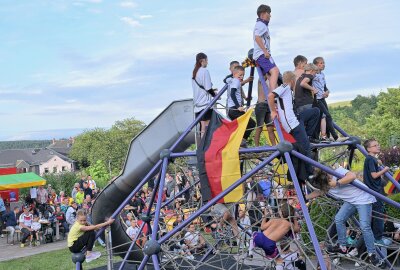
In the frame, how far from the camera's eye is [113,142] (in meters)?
75.7

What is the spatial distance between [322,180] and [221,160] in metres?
1.39

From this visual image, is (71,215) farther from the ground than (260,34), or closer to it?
closer to it

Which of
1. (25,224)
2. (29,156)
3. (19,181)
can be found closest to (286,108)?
(25,224)

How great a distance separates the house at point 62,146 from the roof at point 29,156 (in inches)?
193

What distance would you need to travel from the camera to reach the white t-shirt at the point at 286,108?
7.25m

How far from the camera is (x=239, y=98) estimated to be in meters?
8.70

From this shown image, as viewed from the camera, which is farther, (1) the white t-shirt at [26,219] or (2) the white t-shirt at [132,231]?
(1) the white t-shirt at [26,219]

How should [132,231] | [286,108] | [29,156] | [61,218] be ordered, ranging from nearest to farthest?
[286,108] < [132,231] < [61,218] < [29,156]

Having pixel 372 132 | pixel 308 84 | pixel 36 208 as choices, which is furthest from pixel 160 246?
pixel 372 132

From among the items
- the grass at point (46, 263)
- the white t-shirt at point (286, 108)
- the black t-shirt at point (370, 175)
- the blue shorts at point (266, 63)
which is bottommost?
the grass at point (46, 263)

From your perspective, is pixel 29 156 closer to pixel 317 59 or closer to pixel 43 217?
pixel 43 217

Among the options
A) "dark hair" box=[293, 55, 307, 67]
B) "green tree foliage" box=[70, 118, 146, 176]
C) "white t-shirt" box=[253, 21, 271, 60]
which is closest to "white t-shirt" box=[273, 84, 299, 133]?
"white t-shirt" box=[253, 21, 271, 60]

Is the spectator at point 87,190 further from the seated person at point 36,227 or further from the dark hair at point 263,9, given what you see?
the dark hair at point 263,9

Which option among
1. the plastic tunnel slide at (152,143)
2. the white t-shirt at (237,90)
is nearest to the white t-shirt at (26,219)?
the plastic tunnel slide at (152,143)
